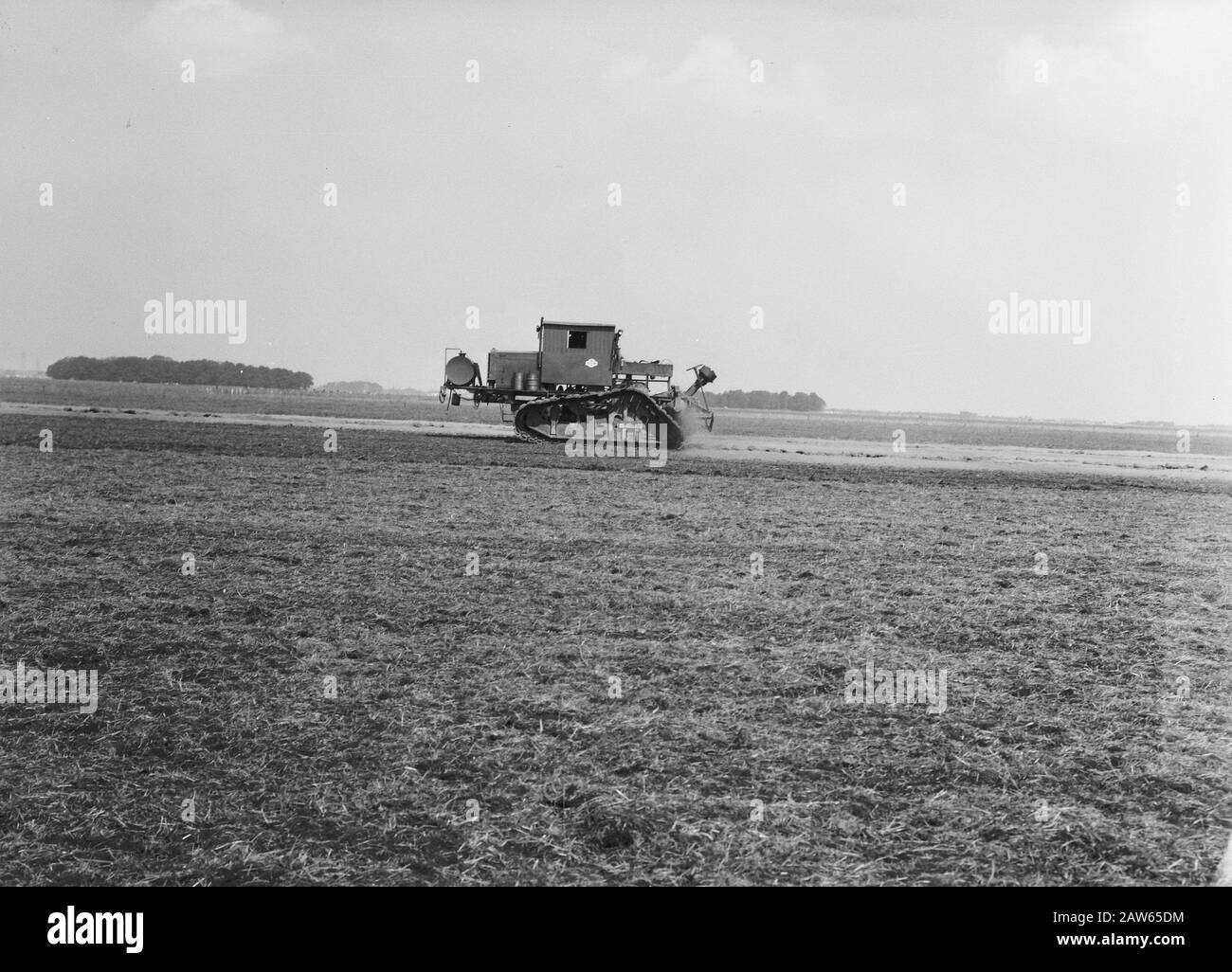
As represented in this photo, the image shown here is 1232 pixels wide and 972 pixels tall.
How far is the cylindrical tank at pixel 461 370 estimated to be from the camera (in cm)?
2703

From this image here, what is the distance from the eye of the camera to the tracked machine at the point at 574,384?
86.4 ft

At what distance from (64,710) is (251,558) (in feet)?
12.9

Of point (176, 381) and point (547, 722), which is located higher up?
point (176, 381)

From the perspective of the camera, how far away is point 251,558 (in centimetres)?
883

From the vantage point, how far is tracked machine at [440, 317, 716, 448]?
A: 26328mm

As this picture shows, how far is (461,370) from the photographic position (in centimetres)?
2711

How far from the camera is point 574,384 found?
26500 mm

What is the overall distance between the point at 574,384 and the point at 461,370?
3461mm

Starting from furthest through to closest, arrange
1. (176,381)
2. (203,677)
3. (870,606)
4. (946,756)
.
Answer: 1. (176,381)
2. (870,606)
3. (203,677)
4. (946,756)

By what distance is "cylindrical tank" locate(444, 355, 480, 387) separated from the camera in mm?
27031

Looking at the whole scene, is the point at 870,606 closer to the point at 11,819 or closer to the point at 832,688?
the point at 832,688
